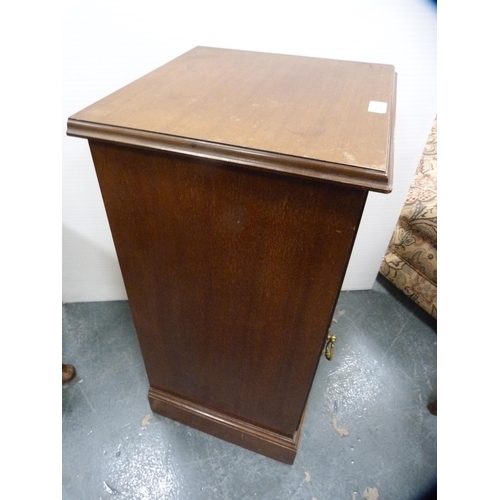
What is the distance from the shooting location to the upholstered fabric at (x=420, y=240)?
3.91ft

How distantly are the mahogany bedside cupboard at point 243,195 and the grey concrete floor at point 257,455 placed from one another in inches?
10.2

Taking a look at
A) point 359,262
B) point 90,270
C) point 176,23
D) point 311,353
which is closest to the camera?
point 311,353

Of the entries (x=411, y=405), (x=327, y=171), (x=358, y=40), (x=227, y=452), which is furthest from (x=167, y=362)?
(x=358, y=40)

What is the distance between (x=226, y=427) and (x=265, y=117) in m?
0.83

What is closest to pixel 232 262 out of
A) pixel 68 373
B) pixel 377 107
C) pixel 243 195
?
pixel 243 195

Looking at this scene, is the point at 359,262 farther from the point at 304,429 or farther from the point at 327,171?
the point at 327,171

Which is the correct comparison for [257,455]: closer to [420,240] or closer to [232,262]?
[232,262]

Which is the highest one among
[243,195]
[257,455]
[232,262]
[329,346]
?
[243,195]

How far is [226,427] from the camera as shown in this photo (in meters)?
0.97

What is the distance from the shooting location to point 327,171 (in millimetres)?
427

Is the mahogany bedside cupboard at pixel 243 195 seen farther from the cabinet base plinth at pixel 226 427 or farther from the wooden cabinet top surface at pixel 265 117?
the cabinet base plinth at pixel 226 427

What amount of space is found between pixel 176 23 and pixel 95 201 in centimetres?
54

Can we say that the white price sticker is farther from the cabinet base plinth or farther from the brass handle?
the cabinet base plinth

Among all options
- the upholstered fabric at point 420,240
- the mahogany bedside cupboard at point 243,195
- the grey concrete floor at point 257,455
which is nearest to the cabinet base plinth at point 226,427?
the grey concrete floor at point 257,455
